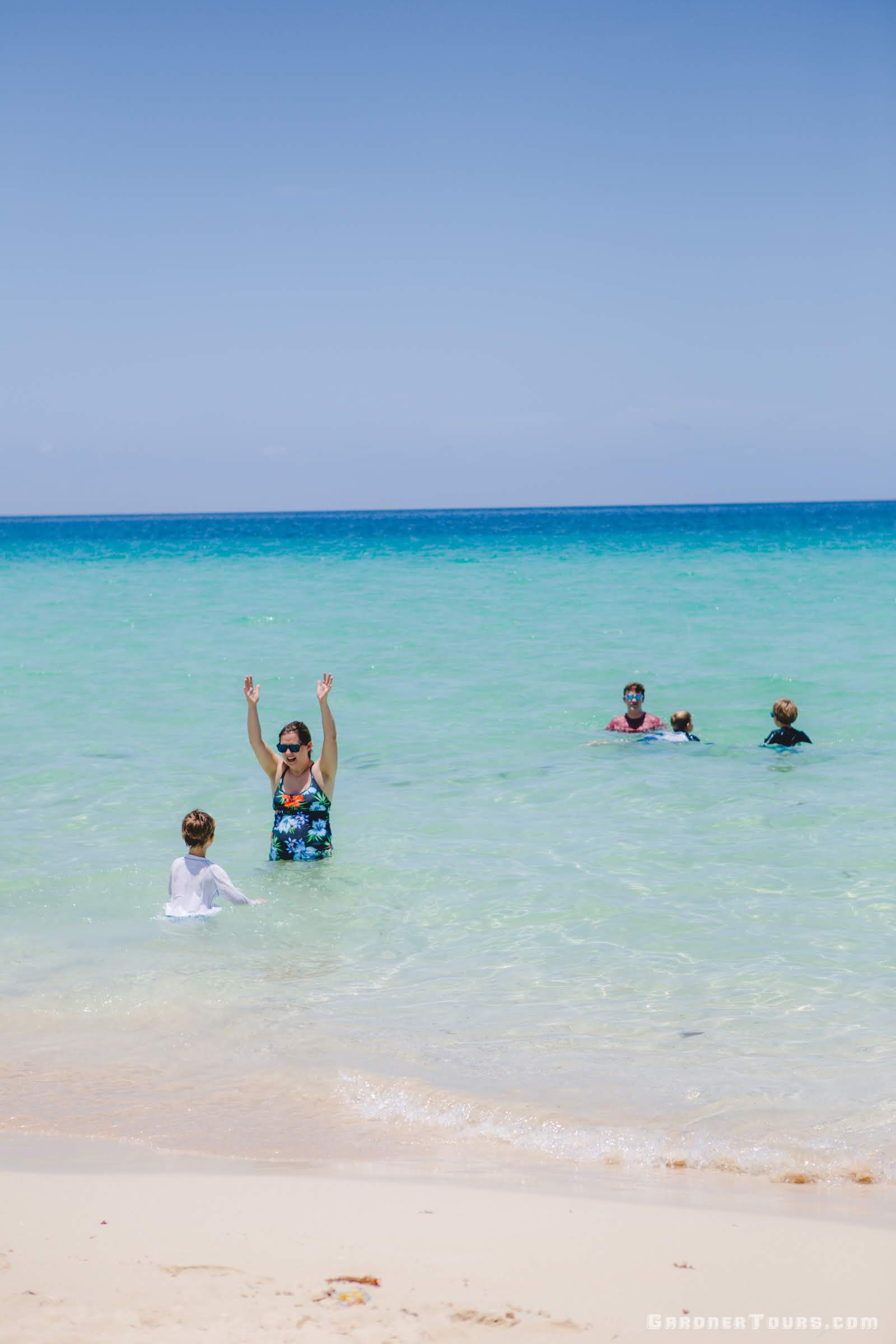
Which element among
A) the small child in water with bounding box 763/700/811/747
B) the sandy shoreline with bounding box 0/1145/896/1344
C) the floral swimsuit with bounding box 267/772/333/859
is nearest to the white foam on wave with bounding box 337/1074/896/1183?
the sandy shoreline with bounding box 0/1145/896/1344

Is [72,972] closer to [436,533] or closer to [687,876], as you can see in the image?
[687,876]

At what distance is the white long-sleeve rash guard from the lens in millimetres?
7391

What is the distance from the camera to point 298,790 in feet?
27.8

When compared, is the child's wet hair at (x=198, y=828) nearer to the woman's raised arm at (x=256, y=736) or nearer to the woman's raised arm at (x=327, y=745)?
the woman's raised arm at (x=256, y=736)

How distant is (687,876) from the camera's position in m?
8.38

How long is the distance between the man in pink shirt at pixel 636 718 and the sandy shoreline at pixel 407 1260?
8.74m

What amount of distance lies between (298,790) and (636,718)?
18.1 ft

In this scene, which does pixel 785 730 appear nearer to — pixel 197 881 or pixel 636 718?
pixel 636 718

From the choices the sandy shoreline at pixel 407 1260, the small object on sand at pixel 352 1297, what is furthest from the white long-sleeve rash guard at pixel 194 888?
the small object on sand at pixel 352 1297

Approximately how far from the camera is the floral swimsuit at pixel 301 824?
27.8 ft

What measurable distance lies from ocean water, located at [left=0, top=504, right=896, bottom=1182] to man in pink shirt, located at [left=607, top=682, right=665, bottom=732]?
22 cm

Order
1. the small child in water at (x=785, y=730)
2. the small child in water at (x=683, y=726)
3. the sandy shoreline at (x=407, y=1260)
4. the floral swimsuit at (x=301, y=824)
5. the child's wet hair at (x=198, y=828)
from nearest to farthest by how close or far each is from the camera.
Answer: the sandy shoreline at (x=407, y=1260)
the child's wet hair at (x=198, y=828)
the floral swimsuit at (x=301, y=824)
the small child in water at (x=785, y=730)
the small child in water at (x=683, y=726)

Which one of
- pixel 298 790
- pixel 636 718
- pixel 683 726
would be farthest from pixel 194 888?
pixel 683 726

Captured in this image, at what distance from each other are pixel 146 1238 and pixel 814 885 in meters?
5.53
